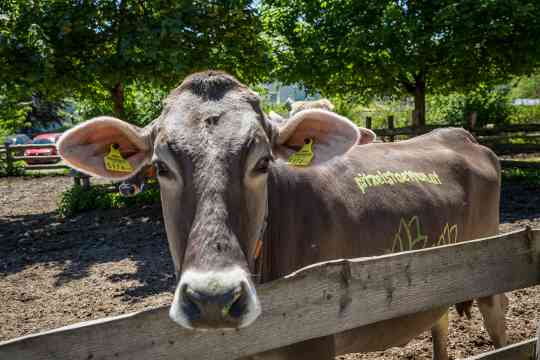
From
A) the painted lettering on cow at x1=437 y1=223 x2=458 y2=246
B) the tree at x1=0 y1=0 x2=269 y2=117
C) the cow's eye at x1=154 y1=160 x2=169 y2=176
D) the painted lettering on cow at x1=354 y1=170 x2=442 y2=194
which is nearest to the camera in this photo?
the cow's eye at x1=154 y1=160 x2=169 y2=176

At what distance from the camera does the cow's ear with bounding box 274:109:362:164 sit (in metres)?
2.38

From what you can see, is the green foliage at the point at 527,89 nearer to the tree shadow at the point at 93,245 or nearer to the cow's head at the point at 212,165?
the tree shadow at the point at 93,245

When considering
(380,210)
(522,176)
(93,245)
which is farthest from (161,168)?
(522,176)

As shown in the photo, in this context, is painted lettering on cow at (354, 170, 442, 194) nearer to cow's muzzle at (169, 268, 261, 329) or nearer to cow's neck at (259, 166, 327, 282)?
cow's neck at (259, 166, 327, 282)

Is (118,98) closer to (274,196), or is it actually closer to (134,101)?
(134,101)

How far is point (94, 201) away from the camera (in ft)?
36.1

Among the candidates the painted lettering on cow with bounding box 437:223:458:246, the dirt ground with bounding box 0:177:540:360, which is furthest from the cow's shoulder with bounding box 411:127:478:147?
the dirt ground with bounding box 0:177:540:360

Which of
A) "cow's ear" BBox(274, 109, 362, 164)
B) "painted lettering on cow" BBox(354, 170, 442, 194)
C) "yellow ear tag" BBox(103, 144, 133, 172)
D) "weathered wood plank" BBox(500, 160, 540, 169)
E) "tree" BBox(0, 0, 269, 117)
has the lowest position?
"weathered wood plank" BBox(500, 160, 540, 169)

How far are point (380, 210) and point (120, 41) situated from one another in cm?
794

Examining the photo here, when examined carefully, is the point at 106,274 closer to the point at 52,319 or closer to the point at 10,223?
the point at 52,319

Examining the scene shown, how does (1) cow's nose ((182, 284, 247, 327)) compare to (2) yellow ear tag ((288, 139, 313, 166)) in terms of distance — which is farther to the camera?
(2) yellow ear tag ((288, 139, 313, 166))

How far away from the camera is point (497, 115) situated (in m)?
25.2

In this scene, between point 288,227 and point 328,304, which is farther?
point 288,227

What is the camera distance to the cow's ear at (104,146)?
7.63 feet
